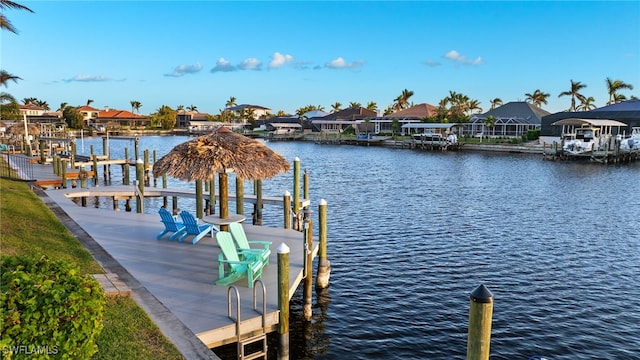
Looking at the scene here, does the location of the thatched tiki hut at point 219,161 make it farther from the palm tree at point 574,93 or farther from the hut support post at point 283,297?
the palm tree at point 574,93

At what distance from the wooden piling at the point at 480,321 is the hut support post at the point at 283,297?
150 inches

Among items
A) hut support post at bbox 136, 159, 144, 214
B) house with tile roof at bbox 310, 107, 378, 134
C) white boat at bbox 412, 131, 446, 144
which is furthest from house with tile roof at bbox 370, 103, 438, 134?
hut support post at bbox 136, 159, 144, 214

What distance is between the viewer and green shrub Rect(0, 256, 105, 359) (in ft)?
14.2

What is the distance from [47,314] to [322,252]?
8234 mm

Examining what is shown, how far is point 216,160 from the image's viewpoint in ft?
39.9

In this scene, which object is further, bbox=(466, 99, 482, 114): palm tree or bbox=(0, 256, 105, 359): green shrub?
bbox=(466, 99, 482, 114): palm tree

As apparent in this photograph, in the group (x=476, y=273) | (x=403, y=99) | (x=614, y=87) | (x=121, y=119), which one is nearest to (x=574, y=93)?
(x=614, y=87)

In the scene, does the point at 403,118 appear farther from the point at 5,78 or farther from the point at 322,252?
the point at 322,252

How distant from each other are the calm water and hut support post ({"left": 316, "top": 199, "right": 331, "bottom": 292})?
41 centimetres

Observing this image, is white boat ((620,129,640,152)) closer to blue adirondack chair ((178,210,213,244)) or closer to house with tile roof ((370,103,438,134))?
house with tile roof ((370,103,438,134))

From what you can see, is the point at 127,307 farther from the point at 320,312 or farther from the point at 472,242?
the point at 472,242

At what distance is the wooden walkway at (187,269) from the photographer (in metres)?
7.99

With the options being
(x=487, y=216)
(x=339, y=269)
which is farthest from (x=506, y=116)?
(x=339, y=269)

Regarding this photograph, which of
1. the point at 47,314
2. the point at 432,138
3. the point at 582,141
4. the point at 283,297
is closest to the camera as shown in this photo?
the point at 47,314
